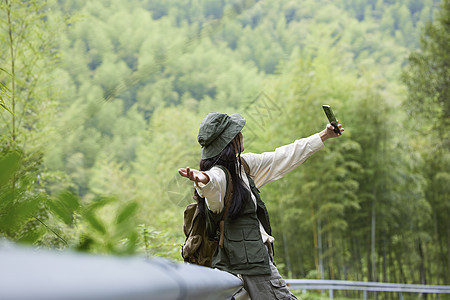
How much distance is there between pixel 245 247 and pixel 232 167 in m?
0.28

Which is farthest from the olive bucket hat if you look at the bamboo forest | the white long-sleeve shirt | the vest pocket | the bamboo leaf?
the bamboo forest

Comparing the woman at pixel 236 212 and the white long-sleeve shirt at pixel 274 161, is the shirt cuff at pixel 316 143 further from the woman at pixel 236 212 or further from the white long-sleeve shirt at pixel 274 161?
the woman at pixel 236 212

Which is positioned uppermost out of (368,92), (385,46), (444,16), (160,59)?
(385,46)

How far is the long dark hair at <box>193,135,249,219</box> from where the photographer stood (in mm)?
1595

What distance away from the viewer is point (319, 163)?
9617mm

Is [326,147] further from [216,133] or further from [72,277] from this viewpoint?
[72,277]

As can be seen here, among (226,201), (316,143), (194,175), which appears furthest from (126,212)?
(316,143)

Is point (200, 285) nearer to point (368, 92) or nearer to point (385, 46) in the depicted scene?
point (368, 92)

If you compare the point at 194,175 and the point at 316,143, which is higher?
the point at 316,143

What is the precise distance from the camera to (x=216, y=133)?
166 cm

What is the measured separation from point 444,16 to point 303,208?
4.74 meters

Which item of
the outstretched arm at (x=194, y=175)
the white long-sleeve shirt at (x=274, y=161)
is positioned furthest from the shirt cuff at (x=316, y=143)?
the outstretched arm at (x=194, y=175)

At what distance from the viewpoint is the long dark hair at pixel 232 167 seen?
62.8 inches

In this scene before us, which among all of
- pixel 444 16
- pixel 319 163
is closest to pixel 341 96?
pixel 319 163
